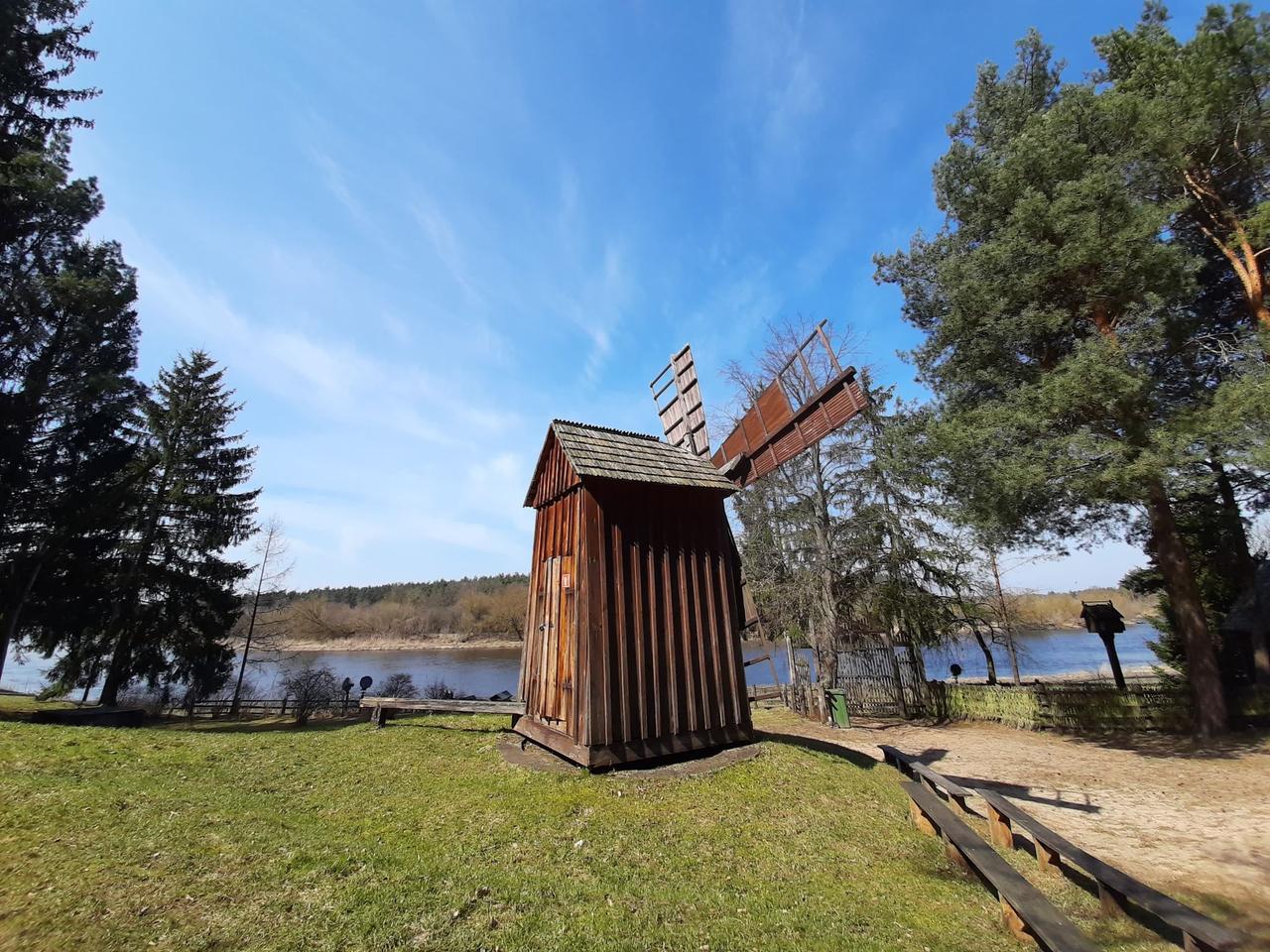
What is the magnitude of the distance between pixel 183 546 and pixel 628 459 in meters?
19.8

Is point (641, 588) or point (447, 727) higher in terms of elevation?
point (641, 588)

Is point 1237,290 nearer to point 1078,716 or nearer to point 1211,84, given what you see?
point 1211,84

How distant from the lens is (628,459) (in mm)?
9055

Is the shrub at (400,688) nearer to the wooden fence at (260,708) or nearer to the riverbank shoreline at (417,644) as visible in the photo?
the wooden fence at (260,708)

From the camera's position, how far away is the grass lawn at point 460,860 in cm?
356

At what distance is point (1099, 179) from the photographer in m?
10.1

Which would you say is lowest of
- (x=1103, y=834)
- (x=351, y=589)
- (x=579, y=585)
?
(x=1103, y=834)

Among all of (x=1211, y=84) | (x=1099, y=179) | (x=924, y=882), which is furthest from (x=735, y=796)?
(x=1211, y=84)

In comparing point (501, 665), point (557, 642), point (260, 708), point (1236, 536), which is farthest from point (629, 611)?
point (501, 665)

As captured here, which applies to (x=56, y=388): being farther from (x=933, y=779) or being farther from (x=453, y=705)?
(x=933, y=779)

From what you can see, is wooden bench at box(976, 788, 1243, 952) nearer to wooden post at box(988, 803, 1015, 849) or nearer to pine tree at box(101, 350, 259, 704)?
wooden post at box(988, 803, 1015, 849)

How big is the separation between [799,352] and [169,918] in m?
9.28

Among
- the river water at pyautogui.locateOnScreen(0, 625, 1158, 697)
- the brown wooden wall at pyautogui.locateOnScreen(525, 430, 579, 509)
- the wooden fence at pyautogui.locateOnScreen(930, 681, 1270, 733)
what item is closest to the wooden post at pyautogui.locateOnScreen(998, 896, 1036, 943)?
the brown wooden wall at pyautogui.locateOnScreen(525, 430, 579, 509)

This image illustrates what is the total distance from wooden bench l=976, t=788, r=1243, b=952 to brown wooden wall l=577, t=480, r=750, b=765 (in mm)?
3524
